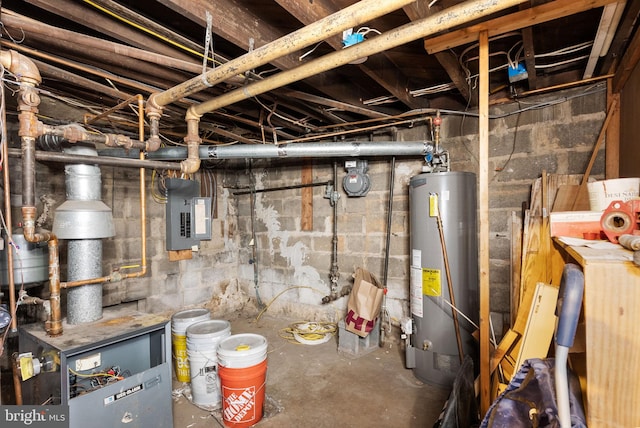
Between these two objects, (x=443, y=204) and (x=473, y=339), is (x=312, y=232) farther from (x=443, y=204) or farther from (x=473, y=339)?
(x=473, y=339)

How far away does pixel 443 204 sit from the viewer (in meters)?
2.33

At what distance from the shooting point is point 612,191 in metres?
1.34

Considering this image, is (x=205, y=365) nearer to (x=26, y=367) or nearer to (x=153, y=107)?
(x=26, y=367)

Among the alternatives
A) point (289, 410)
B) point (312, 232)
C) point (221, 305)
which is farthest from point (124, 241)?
point (289, 410)

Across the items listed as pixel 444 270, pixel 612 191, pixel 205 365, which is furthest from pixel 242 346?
pixel 612 191

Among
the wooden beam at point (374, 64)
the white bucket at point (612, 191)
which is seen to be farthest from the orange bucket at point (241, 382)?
the white bucket at point (612, 191)

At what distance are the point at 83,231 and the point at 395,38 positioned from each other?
6.07 ft

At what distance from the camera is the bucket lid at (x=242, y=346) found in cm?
190

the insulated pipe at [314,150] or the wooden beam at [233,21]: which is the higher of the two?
the wooden beam at [233,21]

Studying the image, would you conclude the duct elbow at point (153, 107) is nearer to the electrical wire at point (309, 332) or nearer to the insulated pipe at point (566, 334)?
the insulated pipe at point (566, 334)

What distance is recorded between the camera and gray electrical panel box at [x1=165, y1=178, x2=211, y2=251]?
3471 mm

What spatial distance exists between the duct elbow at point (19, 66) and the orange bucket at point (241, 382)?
1.70 meters

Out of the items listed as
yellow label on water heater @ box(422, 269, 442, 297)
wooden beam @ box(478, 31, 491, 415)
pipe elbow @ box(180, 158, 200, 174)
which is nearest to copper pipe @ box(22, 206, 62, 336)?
pipe elbow @ box(180, 158, 200, 174)

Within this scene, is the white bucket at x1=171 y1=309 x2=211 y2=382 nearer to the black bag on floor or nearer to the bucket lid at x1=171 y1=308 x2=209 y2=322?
the bucket lid at x1=171 y1=308 x2=209 y2=322
